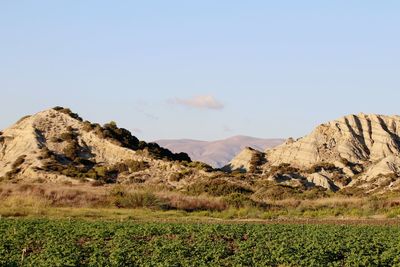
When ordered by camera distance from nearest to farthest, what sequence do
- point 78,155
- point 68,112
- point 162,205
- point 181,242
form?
point 181,242 → point 162,205 → point 78,155 → point 68,112

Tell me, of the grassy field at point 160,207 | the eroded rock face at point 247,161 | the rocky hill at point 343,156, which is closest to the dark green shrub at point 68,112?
the eroded rock face at point 247,161

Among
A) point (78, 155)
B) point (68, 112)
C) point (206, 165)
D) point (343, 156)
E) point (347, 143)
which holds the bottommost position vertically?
point (206, 165)

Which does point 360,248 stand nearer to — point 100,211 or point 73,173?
point 100,211

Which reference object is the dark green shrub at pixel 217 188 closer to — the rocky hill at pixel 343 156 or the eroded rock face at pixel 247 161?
the rocky hill at pixel 343 156

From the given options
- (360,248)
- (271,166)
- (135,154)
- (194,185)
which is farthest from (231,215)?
(271,166)

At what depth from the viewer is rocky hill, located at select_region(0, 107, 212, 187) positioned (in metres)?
75.0

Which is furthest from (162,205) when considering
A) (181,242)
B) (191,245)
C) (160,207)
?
(191,245)

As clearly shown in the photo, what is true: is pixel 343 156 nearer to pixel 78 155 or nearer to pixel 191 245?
pixel 78 155

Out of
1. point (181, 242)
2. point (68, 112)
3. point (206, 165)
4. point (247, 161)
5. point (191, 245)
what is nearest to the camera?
point (191, 245)

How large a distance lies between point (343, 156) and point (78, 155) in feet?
110

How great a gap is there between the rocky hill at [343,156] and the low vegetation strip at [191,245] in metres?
46.7

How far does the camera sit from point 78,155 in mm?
83750

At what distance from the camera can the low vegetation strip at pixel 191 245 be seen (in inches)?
939

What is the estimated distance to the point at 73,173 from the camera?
7431 cm
